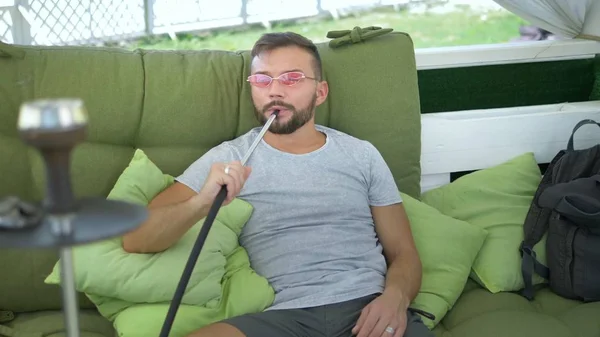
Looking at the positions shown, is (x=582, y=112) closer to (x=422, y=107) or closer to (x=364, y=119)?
(x=422, y=107)

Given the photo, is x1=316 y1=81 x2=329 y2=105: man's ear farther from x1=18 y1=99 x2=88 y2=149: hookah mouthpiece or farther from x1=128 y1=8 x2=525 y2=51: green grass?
x1=128 y1=8 x2=525 y2=51: green grass

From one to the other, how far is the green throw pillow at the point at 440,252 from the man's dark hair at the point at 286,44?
46 centimetres

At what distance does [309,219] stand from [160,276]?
408mm

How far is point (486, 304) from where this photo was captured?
211cm

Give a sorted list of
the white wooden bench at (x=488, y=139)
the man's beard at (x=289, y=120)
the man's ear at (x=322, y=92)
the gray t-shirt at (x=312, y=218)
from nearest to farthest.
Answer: the gray t-shirt at (x=312, y=218) → the man's beard at (x=289, y=120) → the man's ear at (x=322, y=92) → the white wooden bench at (x=488, y=139)

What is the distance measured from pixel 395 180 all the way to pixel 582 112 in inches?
31.8

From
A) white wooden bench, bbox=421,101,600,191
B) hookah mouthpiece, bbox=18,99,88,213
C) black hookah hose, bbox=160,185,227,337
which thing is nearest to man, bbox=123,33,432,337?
white wooden bench, bbox=421,101,600,191

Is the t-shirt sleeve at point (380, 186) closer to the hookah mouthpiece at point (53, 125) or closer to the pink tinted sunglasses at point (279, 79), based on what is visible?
the pink tinted sunglasses at point (279, 79)

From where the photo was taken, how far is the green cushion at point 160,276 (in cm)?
177

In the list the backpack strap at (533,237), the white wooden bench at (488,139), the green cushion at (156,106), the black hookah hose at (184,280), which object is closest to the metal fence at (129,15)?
the green cushion at (156,106)

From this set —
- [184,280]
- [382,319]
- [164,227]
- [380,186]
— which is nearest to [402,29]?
[380,186]

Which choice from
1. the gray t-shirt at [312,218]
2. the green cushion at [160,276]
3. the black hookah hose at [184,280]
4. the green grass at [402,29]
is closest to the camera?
the black hookah hose at [184,280]

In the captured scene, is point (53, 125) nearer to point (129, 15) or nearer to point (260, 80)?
point (260, 80)

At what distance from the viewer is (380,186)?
6.81 feet
